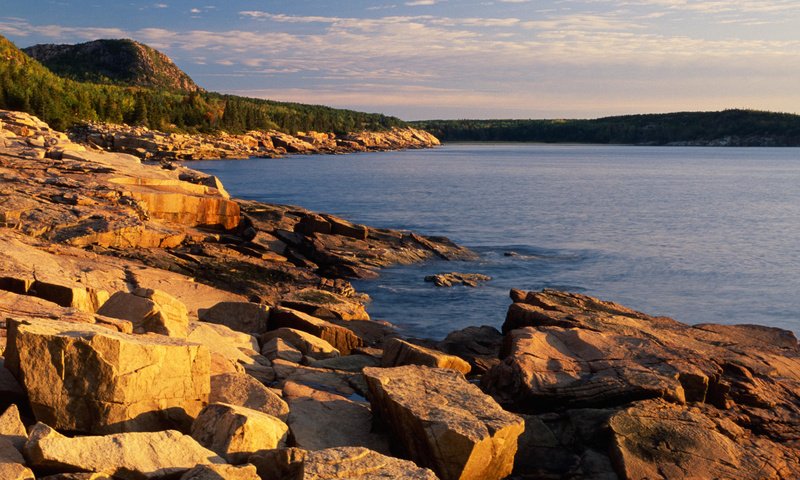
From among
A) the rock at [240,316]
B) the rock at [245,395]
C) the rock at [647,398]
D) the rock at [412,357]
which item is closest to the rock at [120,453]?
the rock at [245,395]

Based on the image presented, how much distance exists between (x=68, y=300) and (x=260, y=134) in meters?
130

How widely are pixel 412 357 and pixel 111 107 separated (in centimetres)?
10666

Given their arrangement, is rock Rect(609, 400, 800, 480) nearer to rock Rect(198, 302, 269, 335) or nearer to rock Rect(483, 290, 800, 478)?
rock Rect(483, 290, 800, 478)

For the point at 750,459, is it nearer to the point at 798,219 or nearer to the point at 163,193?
the point at 163,193

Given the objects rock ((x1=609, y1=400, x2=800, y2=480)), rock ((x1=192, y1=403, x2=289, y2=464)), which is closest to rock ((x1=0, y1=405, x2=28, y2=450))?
rock ((x1=192, y1=403, x2=289, y2=464))

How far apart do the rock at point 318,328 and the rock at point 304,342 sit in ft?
2.58

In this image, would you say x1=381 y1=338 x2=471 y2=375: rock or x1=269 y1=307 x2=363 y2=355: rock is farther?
x1=269 y1=307 x2=363 y2=355: rock

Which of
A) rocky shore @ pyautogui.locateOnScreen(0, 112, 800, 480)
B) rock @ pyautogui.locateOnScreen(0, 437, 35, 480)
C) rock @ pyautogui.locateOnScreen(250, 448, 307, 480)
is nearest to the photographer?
rock @ pyautogui.locateOnScreen(0, 437, 35, 480)

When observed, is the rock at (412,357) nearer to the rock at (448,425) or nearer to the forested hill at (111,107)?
the rock at (448,425)

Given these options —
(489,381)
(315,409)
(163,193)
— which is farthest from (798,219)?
(315,409)

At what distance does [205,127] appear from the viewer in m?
129

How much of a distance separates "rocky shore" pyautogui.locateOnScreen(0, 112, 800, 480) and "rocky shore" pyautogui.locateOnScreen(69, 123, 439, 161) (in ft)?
231

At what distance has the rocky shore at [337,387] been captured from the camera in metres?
7.01

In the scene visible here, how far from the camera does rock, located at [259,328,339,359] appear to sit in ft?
43.3
